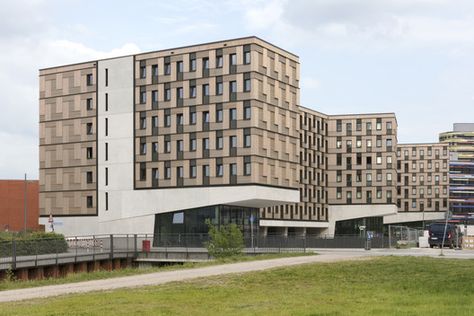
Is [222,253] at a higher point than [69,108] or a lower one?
lower

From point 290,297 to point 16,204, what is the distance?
94112mm

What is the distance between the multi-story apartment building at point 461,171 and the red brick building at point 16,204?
114m

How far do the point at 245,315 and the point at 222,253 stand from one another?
31.7 m

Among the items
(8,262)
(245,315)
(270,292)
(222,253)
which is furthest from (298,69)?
(245,315)

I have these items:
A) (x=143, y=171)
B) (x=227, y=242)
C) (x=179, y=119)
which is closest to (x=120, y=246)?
(x=227, y=242)

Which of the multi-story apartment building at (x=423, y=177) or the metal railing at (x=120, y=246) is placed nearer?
the metal railing at (x=120, y=246)

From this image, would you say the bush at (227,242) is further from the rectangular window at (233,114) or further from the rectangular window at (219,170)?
the rectangular window at (233,114)

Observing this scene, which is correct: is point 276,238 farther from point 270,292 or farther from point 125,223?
point 270,292

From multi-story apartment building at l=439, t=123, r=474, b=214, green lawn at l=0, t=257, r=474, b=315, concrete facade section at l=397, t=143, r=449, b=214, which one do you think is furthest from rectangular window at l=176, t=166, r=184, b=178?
multi-story apartment building at l=439, t=123, r=474, b=214

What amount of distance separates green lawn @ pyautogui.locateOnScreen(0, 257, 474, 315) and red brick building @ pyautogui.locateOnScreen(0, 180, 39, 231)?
84.9 m

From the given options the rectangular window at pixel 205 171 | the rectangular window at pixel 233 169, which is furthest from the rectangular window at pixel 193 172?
the rectangular window at pixel 233 169

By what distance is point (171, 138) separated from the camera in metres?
81.7

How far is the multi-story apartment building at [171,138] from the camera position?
7706 cm

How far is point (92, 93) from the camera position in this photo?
8688 centimetres
